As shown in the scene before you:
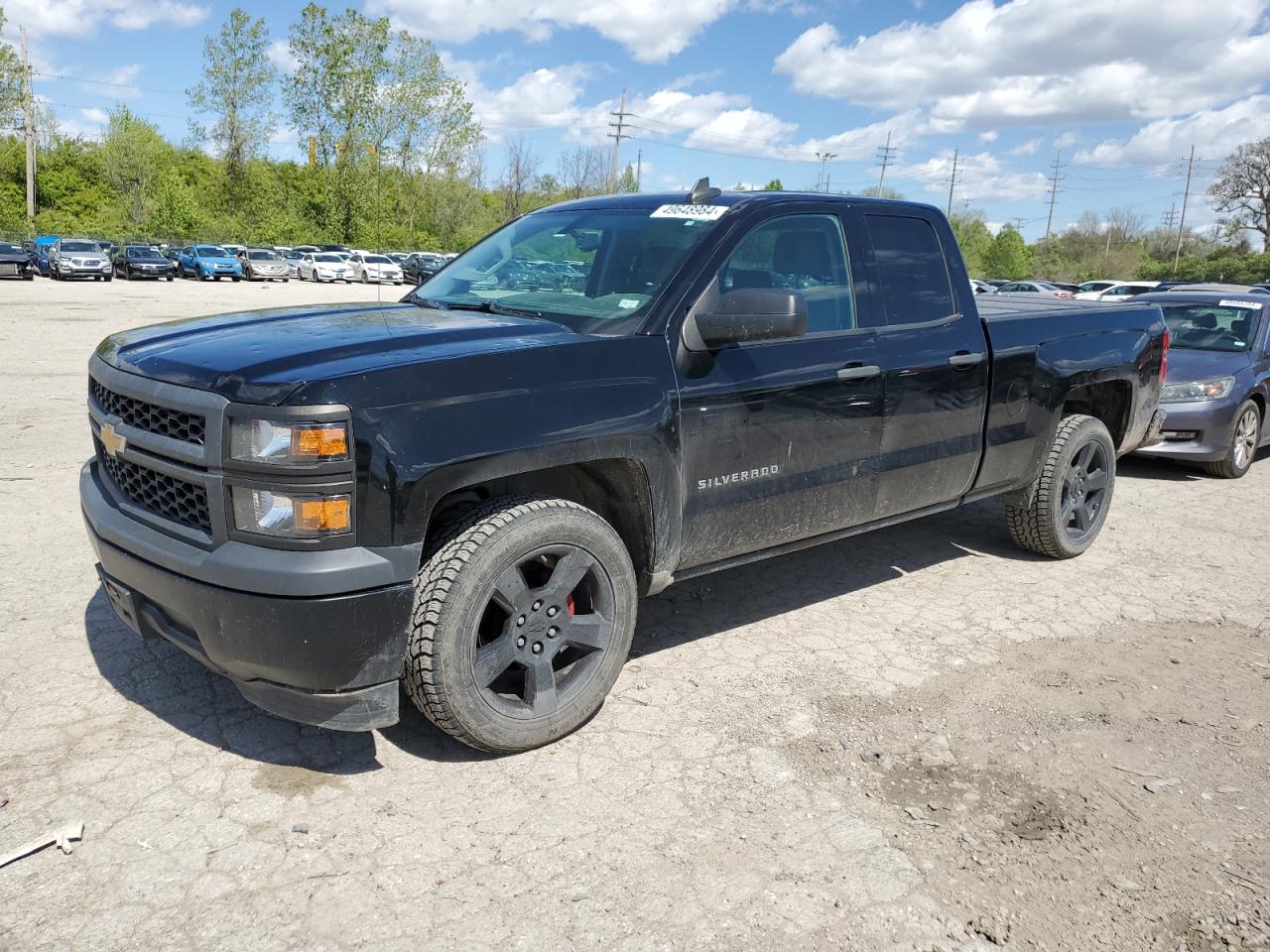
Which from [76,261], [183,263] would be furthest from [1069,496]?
[183,263]

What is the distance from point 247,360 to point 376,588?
0.80 metres

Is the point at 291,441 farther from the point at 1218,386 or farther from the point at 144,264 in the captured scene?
the point at 144,264

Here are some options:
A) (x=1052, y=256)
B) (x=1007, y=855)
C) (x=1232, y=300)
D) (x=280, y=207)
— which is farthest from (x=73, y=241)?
(x=1052, y=256)

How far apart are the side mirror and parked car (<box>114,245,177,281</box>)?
139ft

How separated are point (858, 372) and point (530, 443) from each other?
1.68m

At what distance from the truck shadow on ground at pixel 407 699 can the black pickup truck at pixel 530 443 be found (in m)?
0.42

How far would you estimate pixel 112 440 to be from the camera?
323cm

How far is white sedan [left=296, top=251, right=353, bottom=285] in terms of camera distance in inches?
1715

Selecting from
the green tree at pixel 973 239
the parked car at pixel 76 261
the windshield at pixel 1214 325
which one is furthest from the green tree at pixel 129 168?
the windshield at pixel 1214 325

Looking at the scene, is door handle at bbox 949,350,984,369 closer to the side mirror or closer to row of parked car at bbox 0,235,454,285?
the side mirror

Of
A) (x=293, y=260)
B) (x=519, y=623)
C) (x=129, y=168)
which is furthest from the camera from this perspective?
(x=129, y=168)

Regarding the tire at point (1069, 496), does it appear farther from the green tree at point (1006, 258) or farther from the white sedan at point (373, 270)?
the green tree at point (1006, 258)

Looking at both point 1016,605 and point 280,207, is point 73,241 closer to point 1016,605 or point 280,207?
point 280,207

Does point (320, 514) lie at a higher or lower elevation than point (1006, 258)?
lower
